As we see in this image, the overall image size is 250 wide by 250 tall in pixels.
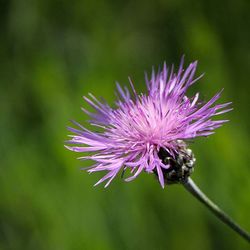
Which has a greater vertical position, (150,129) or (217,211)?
(150,129)

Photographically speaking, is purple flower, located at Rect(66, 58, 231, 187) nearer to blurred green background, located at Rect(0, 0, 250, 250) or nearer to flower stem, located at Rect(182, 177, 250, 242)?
flower stem, located at Rect(182, 177, 250, 242)

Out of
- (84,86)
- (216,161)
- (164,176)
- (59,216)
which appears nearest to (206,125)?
(164,176)

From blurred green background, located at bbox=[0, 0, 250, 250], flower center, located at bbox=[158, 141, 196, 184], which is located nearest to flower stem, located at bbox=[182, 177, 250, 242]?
flower center, located at bbox=[158, 141, 196, 184]

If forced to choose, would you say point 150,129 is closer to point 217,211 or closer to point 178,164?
point 178,164

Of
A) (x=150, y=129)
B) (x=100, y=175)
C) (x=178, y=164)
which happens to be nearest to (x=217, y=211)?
(x=178, y=164)

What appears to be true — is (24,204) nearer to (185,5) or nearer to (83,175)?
(83,175)

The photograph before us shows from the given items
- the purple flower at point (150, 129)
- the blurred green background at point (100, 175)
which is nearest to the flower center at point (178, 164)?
the purple flower at point (150, 129)
